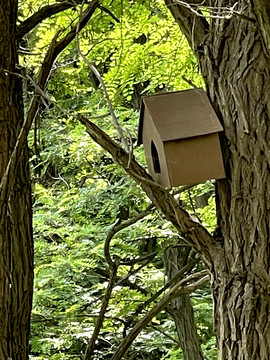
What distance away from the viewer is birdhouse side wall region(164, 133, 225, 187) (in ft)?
4.76

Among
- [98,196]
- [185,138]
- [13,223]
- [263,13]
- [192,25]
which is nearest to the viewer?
[263,13]

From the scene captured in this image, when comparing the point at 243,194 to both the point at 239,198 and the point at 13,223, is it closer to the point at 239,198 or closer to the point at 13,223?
the point at 239,198

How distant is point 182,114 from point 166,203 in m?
0.25

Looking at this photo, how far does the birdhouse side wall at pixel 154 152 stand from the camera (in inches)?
58.5

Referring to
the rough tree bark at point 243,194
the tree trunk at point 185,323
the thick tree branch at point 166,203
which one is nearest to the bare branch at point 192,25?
the rough tree bark at point 243,194

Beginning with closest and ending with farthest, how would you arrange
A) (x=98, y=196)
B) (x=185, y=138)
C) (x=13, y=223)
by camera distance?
(x=185, y=138) → (x=13, y=223) → (x=98, y=196)

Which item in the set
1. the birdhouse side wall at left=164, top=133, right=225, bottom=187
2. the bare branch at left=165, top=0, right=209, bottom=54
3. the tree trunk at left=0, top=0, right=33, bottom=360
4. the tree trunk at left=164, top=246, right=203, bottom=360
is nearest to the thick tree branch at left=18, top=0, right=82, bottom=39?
the tree trunk at left=0, top=0, right=33, bottom=360

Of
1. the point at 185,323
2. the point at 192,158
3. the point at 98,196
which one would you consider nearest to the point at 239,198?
the point at 192,158

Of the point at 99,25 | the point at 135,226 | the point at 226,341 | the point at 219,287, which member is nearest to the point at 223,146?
the point at 219,287

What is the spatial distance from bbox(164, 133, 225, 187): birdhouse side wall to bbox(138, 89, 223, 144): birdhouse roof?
0.02m

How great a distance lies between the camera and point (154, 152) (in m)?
1.66

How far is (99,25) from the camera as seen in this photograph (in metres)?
2.35

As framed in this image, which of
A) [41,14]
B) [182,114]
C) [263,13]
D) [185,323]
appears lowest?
[185,323]

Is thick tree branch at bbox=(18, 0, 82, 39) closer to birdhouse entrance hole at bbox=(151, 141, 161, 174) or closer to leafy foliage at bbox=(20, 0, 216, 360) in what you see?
leafy foliage at bbox=(20, 0, 216, 360)
